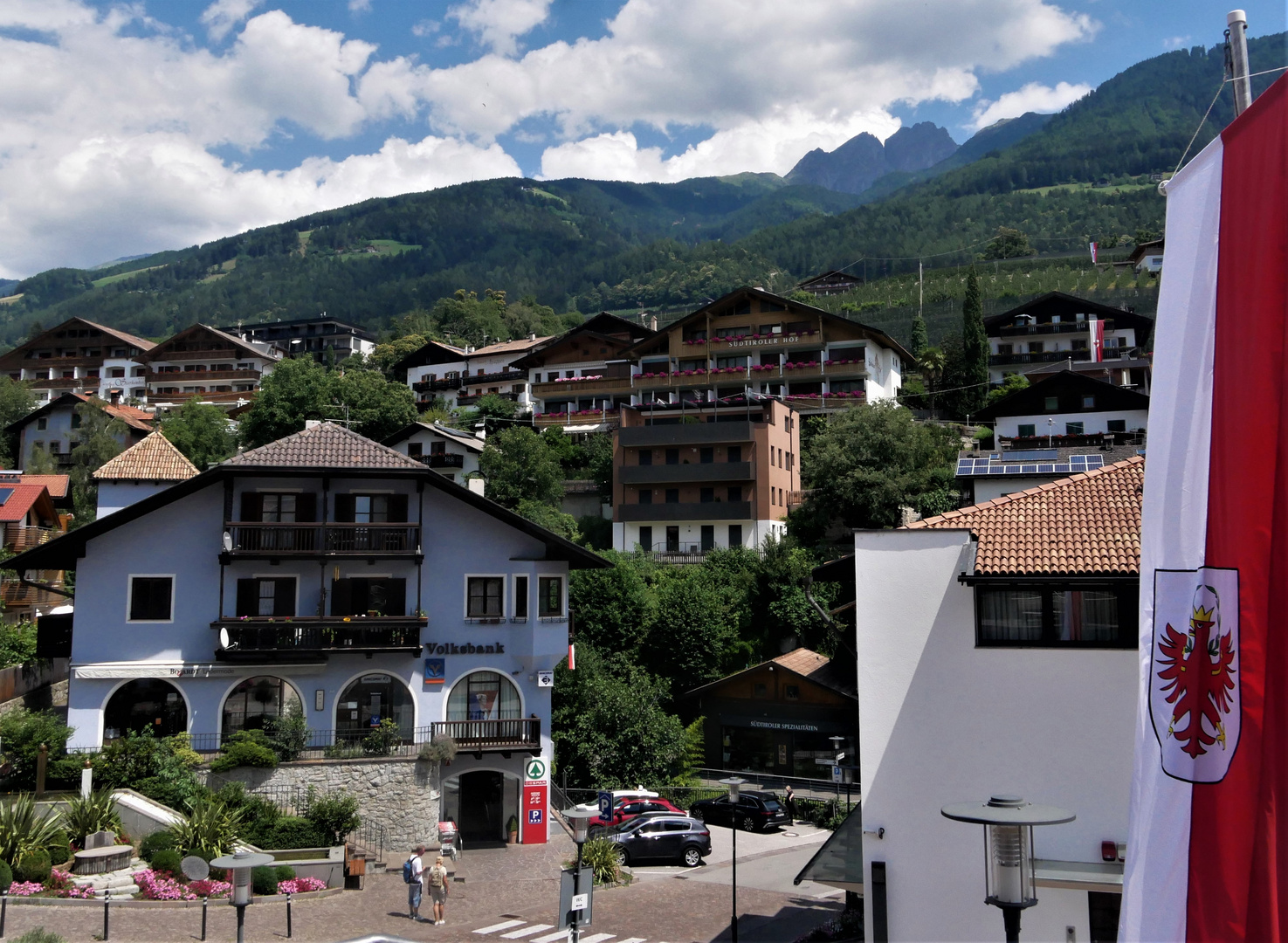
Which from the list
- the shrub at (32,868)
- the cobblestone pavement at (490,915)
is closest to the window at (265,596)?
the cobblestone pavement at (490,915)

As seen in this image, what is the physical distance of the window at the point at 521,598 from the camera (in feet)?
121

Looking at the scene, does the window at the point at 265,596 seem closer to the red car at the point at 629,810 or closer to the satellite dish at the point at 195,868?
the red car at the point at 629,810

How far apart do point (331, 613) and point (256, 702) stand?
3470mm

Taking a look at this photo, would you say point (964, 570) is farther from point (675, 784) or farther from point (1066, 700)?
point (675, 784)

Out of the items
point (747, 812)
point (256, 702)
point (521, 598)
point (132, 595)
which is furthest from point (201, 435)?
point (747, 812)

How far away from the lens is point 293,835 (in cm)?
2930

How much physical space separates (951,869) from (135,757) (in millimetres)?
22451

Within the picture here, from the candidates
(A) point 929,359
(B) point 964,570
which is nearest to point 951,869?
(B) point 964,570

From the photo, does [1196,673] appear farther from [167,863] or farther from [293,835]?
[293,835]

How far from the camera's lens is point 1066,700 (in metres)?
19.0

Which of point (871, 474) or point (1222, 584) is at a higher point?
point (871, 474)

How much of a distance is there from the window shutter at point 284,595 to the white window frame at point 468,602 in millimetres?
5339

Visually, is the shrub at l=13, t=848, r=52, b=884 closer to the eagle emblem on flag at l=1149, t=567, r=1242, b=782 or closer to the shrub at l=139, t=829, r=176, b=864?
the shrub at l=139, t=829, r=176, b=864

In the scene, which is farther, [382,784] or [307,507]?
[307,507]
